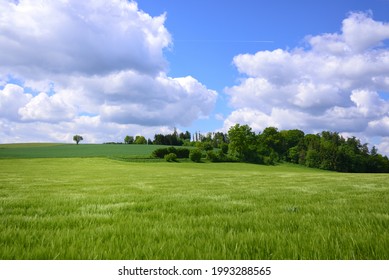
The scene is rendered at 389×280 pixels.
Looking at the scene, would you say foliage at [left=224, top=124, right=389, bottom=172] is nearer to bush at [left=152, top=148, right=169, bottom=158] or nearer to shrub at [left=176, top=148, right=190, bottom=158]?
shrub at [left=176, top=148, right=190, bottom=158]

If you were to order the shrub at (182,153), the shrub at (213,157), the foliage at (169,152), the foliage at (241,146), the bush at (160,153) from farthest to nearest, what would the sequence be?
1. the foliage at (241,146)
2. the shrub at (182,153)
3. the shrub at (213,157)
4. the foliage at (169,152)
5. the bush at (160,153)

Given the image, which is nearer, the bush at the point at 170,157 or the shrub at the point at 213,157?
the bush at the point at 170,157

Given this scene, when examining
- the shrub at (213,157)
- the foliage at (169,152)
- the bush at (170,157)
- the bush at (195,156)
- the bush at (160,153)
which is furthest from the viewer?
the shrub at (213,157)

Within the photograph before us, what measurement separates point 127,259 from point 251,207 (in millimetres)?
4615

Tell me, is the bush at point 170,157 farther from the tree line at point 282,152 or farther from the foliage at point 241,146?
the foliage at point 241,146

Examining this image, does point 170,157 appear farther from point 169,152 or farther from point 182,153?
point 182,153

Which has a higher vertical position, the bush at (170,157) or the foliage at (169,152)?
the foliage at (169,152)

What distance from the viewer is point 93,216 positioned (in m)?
5.93

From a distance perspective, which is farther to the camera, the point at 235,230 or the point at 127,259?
the point at 235,230

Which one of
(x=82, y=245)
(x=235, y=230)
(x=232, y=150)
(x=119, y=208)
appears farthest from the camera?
(x=232, y=150)

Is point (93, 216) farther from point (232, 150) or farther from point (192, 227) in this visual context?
point (232, 150)

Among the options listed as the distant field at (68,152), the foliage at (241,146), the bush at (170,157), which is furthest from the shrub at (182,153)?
the foliage at (241,146)

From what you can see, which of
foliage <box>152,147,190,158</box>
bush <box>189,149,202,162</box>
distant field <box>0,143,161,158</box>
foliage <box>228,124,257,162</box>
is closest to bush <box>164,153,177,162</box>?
foliage <box>152,147,190,158</box>
